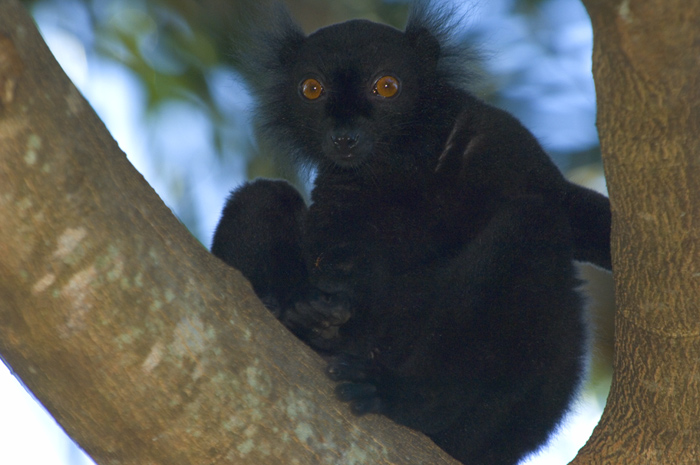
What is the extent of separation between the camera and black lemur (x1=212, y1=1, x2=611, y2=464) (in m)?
3.79

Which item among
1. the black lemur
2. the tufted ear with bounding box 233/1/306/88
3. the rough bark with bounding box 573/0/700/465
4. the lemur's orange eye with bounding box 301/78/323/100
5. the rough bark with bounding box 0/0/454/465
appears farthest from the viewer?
the tufted ear with bounding box 233/1/306/88

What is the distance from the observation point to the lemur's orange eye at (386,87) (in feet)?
15.3

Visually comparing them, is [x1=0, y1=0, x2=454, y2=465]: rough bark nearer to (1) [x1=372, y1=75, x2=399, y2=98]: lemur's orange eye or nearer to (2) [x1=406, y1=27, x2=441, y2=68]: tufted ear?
(1) [x1=372, y1=75, x2=399, y2=98]: lemur's orange eye

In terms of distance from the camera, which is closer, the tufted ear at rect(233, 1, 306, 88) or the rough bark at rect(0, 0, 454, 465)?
the rough bark at rect(0, 0, 454, 465)

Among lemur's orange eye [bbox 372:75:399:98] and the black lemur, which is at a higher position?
lemur's orange eye [bbox 372:75:399:98]

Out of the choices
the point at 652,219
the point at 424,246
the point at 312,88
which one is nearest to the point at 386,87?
the point at 312,88

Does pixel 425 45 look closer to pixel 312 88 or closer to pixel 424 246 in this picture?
pixel 312 88

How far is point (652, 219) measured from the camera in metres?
3.06

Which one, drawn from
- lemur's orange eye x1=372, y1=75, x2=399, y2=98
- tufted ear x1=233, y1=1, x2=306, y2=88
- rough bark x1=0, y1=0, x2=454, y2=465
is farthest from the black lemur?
rough bark x1=0, y1=0, x2=454, y2=465

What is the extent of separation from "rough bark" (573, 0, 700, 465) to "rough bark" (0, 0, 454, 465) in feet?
4.42

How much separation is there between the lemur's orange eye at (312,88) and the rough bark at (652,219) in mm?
2250


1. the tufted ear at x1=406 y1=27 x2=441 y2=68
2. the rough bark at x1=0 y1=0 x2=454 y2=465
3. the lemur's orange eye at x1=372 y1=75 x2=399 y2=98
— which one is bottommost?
the rough bark at x1=0 y1=0 x2=454 y2=465

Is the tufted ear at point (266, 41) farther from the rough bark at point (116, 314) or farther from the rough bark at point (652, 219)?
the rough bark at point (652, 219)

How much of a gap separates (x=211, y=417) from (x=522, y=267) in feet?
5.78
